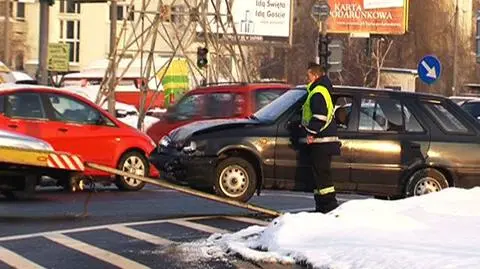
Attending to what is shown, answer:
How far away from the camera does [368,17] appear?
194 feet

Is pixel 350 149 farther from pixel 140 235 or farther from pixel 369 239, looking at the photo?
pixel 369 239

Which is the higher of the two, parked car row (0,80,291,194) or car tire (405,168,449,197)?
parked car row (0,80,291,194)

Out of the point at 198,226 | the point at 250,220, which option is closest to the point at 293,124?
the point at 250,220

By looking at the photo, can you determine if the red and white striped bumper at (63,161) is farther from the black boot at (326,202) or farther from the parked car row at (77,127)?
the black boot at (326,202)

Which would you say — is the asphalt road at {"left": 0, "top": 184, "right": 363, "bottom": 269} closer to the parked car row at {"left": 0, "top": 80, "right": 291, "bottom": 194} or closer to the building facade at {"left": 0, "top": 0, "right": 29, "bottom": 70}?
the parked car row at {"left": 0, "top": 80, "right": 291, "bottom": 194}

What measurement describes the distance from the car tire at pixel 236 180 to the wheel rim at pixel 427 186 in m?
2.15

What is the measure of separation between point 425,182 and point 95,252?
18.3 ft

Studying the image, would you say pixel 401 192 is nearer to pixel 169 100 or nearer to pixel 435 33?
pixel 169 100

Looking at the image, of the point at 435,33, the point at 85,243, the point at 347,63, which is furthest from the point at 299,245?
the point at 435,33

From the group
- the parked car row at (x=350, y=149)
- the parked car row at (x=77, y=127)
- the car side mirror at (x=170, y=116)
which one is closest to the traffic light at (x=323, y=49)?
the car side mirror at (x=170, y=116)

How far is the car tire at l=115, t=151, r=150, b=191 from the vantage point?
1695cm

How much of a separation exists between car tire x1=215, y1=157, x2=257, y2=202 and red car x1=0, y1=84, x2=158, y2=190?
2534 millimetres

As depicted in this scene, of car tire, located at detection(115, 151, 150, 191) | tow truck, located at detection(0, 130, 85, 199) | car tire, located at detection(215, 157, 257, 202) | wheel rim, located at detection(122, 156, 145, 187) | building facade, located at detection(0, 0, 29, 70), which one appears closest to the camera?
tow truck, located at detection(0, 130, 85, 199)

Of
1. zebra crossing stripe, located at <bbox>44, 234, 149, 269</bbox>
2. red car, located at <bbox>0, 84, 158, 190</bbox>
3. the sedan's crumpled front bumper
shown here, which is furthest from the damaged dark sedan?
zebra crossing stripe, located at <bbox>44, 234, 149, 269</bbox>
